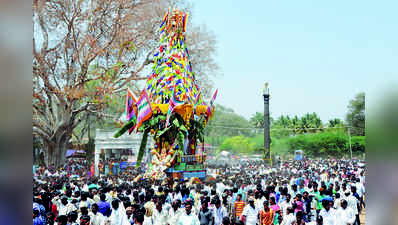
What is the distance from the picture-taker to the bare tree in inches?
719

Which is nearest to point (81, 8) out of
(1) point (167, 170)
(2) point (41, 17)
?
(2) point (41, 17)

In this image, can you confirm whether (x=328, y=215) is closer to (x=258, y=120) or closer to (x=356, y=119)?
(x=356, y=119)

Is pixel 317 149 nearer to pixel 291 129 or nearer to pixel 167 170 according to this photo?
pixel 291 129

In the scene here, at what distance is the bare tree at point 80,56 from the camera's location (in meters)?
18.3

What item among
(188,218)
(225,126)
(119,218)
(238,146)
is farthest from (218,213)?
(225,126)

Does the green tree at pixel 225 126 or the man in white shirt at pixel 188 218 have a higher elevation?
the green tree at pixel 225 126

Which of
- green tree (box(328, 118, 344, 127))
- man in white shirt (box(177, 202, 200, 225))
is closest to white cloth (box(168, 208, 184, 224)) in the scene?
→ man in white shirt (box(177, 202, 200, 225))

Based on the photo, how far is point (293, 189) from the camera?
9086 mm

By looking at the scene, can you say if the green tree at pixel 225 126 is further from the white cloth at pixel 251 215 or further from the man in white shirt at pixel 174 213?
the man in white shirt at pixel 174 213

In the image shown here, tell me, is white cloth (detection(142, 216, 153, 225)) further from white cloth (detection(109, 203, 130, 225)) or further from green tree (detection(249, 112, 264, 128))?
green tree (detection(249, 112, 264, 128))

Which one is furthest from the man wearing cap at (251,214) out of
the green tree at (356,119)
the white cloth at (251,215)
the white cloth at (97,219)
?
the green tree at (356,119)

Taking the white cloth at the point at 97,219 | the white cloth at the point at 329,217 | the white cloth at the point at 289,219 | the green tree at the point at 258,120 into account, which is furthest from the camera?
the green tree at the point at 258,120

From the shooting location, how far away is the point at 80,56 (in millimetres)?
18781
